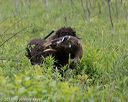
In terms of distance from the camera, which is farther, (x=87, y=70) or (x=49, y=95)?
(x=87, y=70)

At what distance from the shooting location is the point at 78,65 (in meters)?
6.27

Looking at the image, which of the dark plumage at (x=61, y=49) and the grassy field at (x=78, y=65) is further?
the dark plumage at (x=61, y=49)

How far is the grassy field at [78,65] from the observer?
4031mm

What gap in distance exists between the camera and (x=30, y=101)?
12.9 feet

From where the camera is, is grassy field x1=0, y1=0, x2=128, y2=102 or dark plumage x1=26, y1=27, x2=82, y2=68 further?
dark plumage x1=26, y1=27, x2=82, y2=68

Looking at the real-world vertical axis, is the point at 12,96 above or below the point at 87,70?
above

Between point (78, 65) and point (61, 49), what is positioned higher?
point (61, 49)

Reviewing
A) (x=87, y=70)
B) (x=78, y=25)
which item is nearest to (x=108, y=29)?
(x=78, y=25)

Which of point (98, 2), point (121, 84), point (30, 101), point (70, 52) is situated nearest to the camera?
point (30, 101)

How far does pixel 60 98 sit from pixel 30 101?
260 mm

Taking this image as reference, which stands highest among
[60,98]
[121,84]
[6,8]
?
[60,98]

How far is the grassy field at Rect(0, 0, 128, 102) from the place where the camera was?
4.03 meters

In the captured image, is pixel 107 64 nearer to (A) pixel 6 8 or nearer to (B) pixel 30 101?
(B) pixel 30 101

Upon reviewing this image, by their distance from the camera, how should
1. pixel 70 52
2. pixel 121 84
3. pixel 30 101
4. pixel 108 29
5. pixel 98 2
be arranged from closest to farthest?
pixel 30 101 → pixel 121 84 → pixel 70 52 → pixel 108 29 → pixel 98 2
